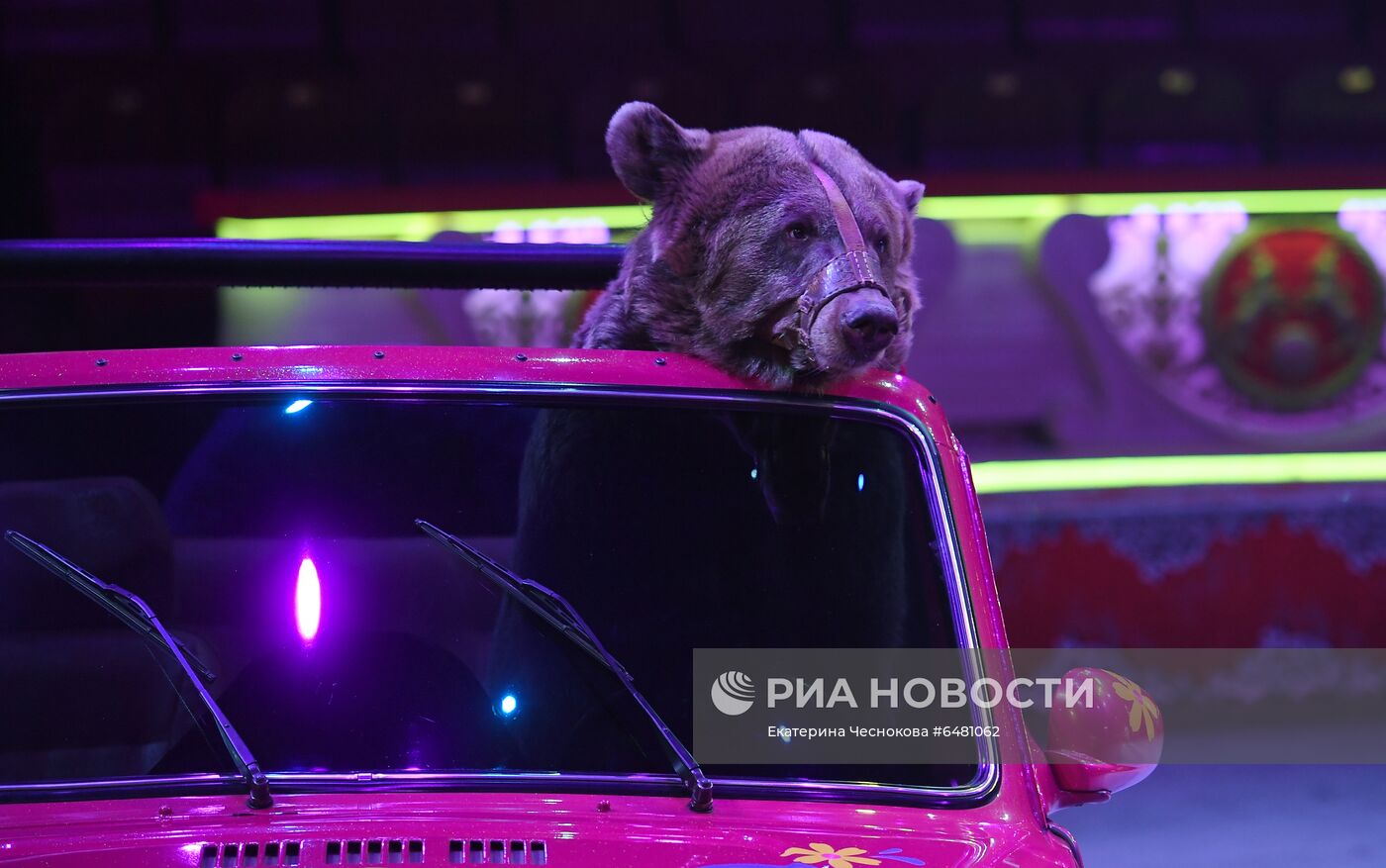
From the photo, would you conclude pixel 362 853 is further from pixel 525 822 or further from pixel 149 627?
pixel 149 627

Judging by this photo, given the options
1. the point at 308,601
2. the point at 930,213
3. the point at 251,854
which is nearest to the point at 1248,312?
the point at 930,213

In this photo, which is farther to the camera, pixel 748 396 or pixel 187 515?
pixel 748 396

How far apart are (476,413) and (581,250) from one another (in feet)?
3.27

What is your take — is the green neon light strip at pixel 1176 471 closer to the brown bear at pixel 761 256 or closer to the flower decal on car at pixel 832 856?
the brown bear at pixel 761 256

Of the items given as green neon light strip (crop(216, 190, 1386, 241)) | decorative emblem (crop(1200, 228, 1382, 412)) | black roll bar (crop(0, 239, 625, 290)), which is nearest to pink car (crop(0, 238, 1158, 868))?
black roll bar (crop(0, 239, 625, 290))

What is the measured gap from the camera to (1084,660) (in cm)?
638

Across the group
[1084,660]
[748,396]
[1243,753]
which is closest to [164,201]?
[1084,660]

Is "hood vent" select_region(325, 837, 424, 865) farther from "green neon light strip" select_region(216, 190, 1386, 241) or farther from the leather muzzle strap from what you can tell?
"green neon light strip" select_region(216, 190, 1386, 241)

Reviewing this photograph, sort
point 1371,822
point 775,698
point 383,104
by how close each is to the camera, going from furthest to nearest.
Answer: point 383,104 → point 1371,822 → point 775,698

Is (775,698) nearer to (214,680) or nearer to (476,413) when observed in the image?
(476,413)

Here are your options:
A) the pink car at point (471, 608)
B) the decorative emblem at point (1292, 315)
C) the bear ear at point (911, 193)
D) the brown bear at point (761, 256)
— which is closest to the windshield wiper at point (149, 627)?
the pink car at point (471, 608)

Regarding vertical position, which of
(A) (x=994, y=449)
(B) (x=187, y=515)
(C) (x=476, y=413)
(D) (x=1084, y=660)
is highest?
(C) (x=476, y=413)

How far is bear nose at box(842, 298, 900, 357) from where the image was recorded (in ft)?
5.25

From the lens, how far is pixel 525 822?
1333 millimetres
